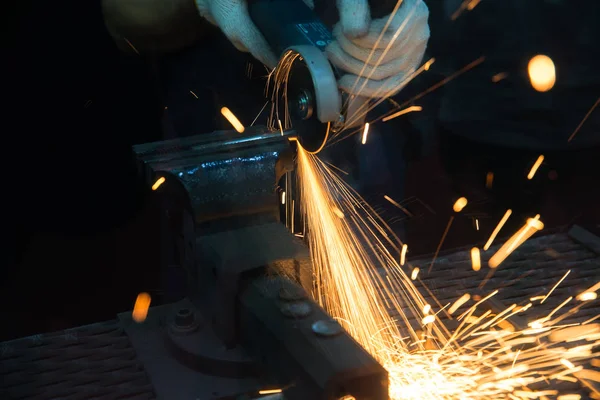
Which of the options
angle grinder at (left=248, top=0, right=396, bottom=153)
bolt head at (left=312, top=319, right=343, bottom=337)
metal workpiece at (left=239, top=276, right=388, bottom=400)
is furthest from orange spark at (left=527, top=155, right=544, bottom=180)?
bolt head at (left=312, top=319, right=343, bottom=337)

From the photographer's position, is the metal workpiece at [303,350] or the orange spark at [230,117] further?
the orange spark at [230,117]

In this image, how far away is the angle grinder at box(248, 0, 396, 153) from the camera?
141 cm

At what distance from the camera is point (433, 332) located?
1744mm

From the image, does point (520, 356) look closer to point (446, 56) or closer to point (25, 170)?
point (25, 170)

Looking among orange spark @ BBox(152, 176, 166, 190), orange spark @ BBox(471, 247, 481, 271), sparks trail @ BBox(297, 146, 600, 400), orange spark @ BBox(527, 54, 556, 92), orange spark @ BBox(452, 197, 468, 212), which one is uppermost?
orange spark @ BBox(527, 54, 556, 92)

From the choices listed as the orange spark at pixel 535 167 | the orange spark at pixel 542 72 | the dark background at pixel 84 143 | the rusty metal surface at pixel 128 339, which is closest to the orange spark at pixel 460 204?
the orange spark at pixel 535 167

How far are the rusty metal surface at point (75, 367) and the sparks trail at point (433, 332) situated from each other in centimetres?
45

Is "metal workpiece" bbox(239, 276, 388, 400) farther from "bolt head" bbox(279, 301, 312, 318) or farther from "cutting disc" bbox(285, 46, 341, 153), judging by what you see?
"cutting disc" bbox(285, 46, 341, 153)

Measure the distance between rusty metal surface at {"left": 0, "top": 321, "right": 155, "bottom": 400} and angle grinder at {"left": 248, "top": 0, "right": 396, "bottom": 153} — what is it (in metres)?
0.62

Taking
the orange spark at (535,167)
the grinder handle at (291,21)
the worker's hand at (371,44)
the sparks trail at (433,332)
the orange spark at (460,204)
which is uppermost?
the grinder handle at (291,21)

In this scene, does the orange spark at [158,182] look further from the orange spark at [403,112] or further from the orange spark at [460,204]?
the orange spark at [460,204]

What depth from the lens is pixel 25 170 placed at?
2.25 m

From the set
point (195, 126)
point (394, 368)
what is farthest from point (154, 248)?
point (394, 368)

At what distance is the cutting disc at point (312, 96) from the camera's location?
1.40m
